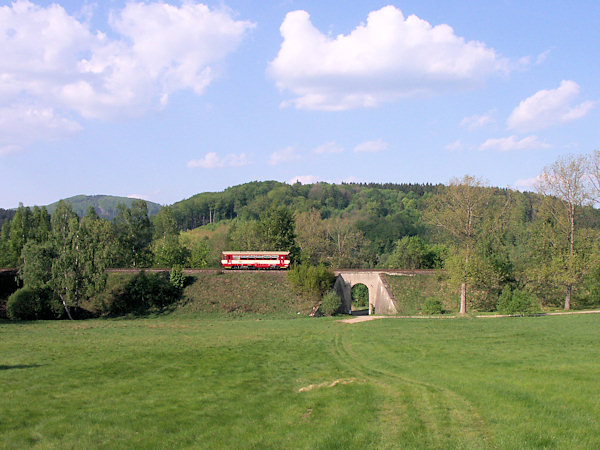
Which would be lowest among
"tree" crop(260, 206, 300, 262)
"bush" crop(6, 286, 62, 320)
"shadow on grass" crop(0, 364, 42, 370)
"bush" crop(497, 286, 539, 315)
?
"bush" crop(6, 286, 62, 320)

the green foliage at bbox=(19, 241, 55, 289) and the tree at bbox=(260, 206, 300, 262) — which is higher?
the tree at bbox=(260, 206, 300, 262)

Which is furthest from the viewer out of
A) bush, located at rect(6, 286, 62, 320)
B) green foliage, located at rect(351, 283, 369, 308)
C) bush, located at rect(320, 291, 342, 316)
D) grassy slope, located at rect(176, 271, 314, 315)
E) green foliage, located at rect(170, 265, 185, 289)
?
green foliage, located at rect(351, 283, 369, 308)

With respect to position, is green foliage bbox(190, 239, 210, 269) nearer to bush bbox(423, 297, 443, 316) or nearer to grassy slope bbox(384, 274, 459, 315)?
grassy slope bbox(384, 274, 459, 315)

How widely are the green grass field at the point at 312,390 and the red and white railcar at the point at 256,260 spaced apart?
3116 centimetres

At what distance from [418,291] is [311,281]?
12412 mm

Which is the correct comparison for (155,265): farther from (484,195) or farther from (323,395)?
(323,395)

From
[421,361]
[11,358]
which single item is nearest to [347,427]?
[421,361]

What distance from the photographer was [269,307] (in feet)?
158

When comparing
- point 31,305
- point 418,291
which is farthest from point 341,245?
point 31,305

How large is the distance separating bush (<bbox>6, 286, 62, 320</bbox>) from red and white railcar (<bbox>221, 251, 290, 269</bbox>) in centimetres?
2139

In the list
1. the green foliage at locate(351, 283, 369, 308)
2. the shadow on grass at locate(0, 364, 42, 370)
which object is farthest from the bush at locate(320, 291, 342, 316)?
the green foliage at locate(351, 283, 369, 308)

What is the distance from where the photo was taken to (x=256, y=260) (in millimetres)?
60406

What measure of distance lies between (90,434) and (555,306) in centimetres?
4661

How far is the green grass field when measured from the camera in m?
10.5
